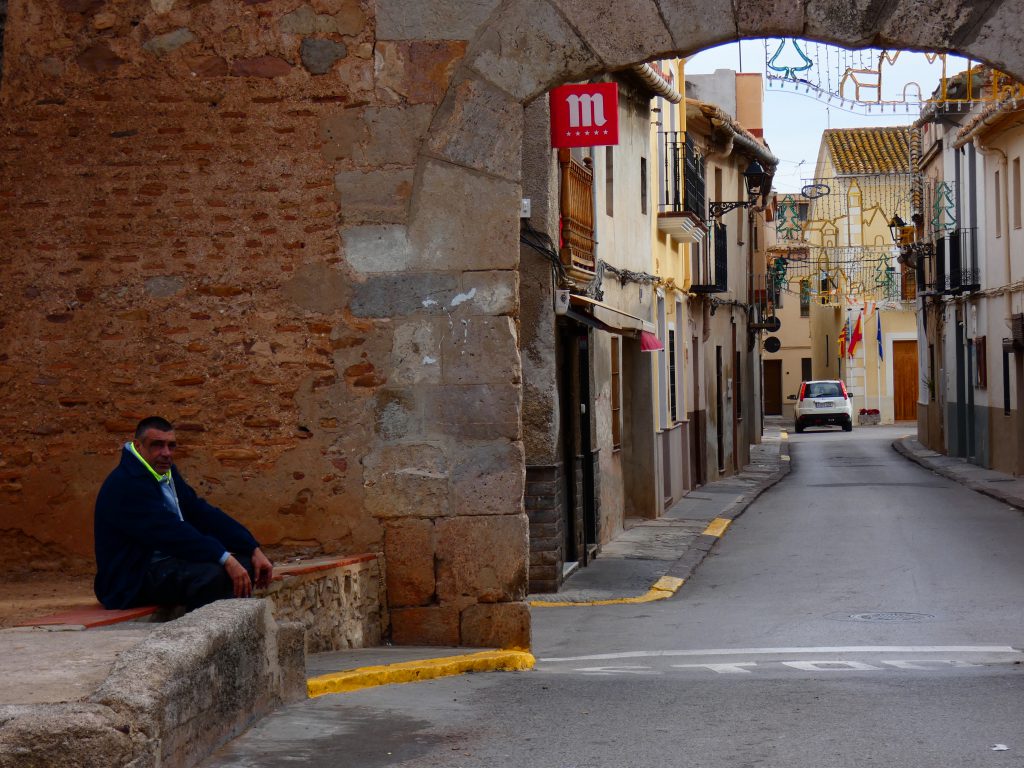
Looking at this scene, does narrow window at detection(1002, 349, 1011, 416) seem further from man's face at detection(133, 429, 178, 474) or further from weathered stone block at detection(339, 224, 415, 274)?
man's face at detection(133, 429, 178, 474)

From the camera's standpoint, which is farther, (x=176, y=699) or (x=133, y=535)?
(x=133, y=535)

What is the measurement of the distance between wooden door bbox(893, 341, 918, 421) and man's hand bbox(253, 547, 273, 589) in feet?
156

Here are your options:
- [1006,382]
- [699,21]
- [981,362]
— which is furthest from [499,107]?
[981,362]

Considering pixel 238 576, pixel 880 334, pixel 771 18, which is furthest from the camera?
pixel 880 334

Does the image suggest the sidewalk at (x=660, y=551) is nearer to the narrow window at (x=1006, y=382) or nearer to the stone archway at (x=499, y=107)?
the stone archway at (x=499, y=107)

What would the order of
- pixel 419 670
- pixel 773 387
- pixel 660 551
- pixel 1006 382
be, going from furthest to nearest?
pixel 773 387 → pixel 1006 382 → pixel 660 551 → pixel 419 670

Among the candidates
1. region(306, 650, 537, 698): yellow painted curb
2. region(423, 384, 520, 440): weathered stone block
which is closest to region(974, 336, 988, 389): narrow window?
region(423, 384, 520, 440): weathered stone block

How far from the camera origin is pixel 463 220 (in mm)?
8227

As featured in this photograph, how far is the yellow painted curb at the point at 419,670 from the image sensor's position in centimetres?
655

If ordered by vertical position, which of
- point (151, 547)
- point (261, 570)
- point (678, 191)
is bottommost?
point (261, 570)

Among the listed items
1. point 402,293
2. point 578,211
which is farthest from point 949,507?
point 402,293

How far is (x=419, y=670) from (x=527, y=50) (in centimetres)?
336

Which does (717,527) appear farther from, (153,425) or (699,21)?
(153,425)

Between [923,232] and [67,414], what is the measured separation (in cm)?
3089
